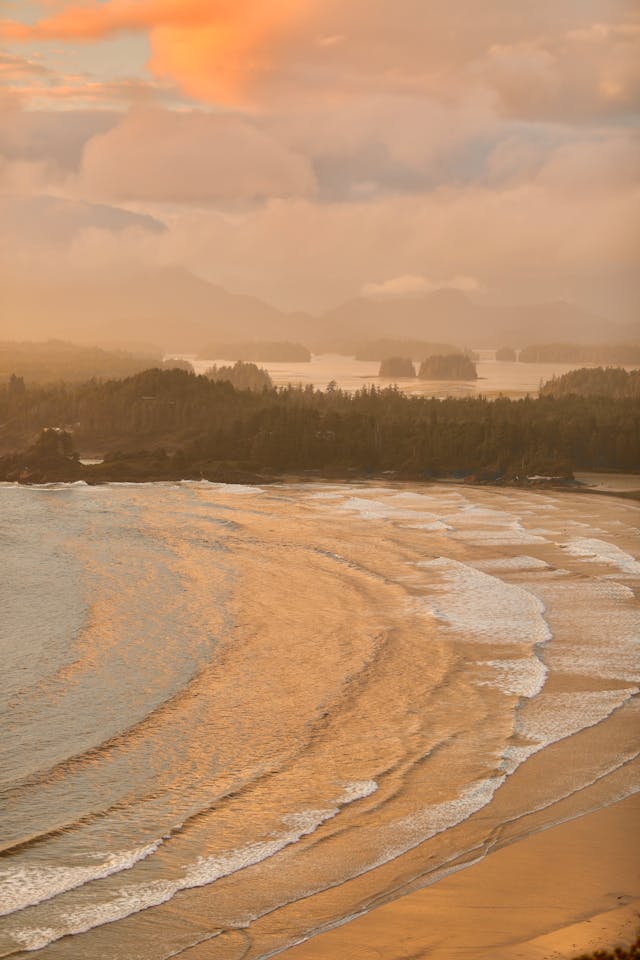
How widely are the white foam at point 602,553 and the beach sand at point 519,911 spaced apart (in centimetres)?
2896

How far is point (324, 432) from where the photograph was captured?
99.1 metres

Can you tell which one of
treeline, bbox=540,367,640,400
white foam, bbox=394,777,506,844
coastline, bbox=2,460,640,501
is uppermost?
treeline, bbox=540,367,640,400

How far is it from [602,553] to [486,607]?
14.2 metres

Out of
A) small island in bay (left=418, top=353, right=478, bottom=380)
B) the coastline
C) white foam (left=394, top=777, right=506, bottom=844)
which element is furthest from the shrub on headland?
small island in bay (left=418, top=353, right=478, bottom=380)

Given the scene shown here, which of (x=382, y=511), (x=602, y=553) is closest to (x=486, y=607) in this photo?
(x=602, y=553)

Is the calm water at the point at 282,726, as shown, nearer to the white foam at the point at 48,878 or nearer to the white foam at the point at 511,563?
the white foam at the point at 48,878

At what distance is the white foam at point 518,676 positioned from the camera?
27594 mm

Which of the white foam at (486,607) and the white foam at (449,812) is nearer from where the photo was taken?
the white foam at (449,812)

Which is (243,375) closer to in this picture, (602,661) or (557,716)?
(602,661)

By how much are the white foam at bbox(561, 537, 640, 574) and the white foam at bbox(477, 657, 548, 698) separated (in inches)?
652

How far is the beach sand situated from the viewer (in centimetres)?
1399

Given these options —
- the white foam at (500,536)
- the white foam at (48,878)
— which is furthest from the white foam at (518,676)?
the white foam at (500,536)

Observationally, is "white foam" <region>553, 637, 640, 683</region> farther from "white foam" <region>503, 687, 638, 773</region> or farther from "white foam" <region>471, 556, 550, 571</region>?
"white foam" <region>471, 556, 550, 571</region>

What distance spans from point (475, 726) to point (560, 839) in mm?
6469
